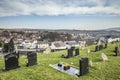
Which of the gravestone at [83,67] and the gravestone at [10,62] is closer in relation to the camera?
the gravestone at [83,67]

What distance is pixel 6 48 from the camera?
188ft

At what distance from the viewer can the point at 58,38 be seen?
143 metres

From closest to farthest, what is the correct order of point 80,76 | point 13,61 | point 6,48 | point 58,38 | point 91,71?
point 80,76 < point 91,71 < point 13,61 < point 6,48 < point 58,38

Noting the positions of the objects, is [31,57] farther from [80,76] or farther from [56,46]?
[56,46]

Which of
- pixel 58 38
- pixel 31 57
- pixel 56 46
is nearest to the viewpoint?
pixel 31 57

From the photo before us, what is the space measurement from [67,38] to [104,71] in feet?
450

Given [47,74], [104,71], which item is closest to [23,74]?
[47,74]

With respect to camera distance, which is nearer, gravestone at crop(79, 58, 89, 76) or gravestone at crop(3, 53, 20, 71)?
gravestone at crop(79, 58, 89, 76)

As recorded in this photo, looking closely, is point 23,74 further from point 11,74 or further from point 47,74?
point 47,74

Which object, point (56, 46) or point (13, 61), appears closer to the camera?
point (13, 61)

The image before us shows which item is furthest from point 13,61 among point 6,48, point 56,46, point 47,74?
point 56,46

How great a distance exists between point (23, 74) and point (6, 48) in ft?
153

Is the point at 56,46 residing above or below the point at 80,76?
below

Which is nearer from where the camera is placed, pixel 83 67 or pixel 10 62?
pixel 83 67
